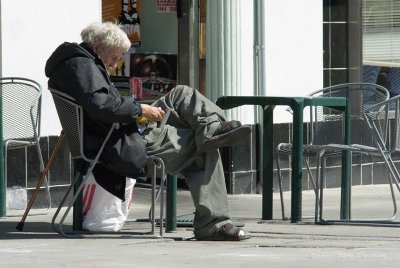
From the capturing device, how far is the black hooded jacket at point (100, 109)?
7.66 metres

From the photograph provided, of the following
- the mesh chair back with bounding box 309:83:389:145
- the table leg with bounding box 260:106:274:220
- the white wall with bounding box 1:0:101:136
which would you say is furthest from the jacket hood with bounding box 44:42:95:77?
the mesh chair back with bounding box 309:83:389:145

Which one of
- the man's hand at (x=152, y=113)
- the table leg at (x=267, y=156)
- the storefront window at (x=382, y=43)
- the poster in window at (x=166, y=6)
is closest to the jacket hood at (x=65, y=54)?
the man's hand at (x=152, y=113)

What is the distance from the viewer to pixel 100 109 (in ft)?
25.0

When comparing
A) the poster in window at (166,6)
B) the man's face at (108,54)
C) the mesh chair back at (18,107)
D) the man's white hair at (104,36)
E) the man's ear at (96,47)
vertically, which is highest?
the poster in window at (166,6)

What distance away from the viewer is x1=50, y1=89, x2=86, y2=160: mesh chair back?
25.5 feet

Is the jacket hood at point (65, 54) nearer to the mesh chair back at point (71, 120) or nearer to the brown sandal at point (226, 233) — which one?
the mesh chair back at point (71, 120)

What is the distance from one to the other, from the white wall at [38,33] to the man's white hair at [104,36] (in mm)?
1852

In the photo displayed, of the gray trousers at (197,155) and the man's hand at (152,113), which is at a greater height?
the man's hand at (152,113)

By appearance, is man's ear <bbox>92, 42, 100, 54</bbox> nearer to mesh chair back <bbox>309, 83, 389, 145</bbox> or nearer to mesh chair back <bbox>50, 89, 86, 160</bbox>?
mesh chair back <bbox>50, 89, 86, 160</bbox>

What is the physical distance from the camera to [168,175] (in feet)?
26.7

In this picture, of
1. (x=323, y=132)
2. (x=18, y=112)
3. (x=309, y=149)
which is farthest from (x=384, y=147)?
(x=18, y=112)

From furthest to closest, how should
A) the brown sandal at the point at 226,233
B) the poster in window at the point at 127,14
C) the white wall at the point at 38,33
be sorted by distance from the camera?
1. the poster in window at the point at 127,14
2. the white wall at the point at 38,33
3. the brown sandal at the point at 226,233

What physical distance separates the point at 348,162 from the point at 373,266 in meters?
2.64

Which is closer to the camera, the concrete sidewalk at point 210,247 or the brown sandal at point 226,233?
the concrete sidewalk at point 210,247
